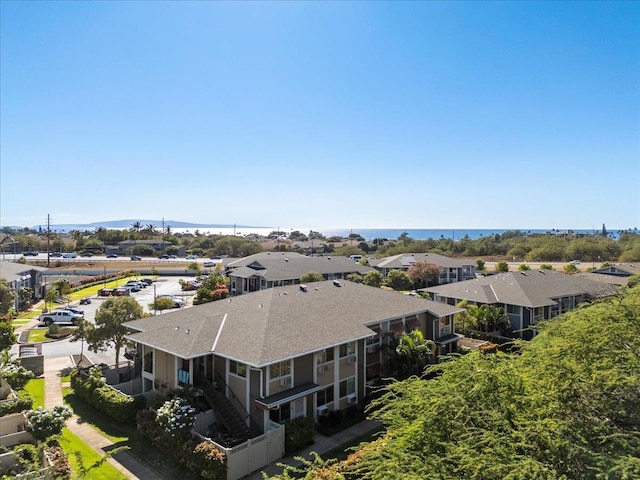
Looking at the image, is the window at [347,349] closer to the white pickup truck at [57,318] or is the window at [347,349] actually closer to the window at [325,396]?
the window at [325,396]

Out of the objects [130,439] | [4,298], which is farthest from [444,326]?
[4,298]

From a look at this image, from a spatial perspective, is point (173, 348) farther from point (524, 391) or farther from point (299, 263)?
point (299, 263)

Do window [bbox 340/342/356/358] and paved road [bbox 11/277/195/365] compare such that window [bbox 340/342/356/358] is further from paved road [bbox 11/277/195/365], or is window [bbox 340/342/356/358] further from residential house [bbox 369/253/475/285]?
residential house [bbox 369/253/475/285]

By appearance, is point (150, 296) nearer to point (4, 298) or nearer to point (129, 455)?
point (4, 298)

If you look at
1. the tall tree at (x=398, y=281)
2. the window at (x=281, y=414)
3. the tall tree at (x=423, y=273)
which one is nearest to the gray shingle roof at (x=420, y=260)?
the tall tree at (x=423, y=273)

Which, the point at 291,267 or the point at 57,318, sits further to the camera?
the point at 291,267

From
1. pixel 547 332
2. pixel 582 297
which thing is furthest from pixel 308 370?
pixel 582 297
